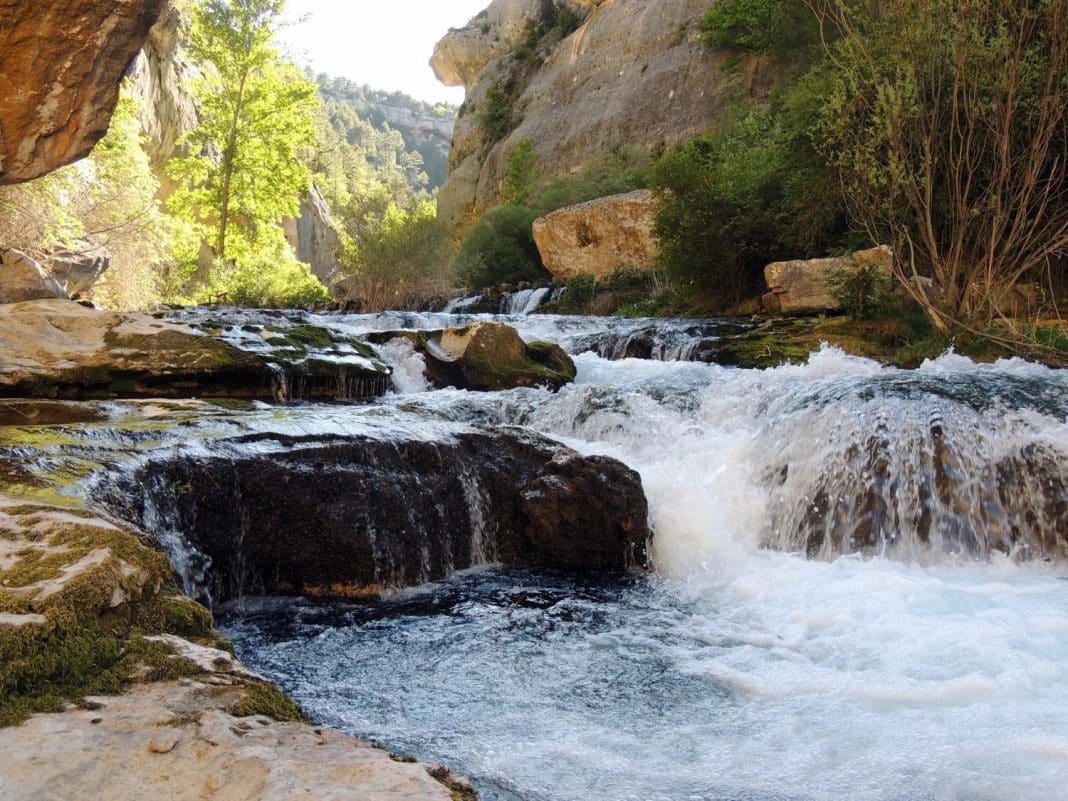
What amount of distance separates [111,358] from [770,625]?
20.6ft

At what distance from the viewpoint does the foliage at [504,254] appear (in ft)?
67.1

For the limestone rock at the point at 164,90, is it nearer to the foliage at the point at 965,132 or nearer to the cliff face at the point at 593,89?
the cliff face at the point at 593,89

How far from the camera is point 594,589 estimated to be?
174 inches

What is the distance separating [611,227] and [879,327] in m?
9.03

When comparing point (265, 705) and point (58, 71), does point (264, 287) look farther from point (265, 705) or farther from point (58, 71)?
point (265, 705)

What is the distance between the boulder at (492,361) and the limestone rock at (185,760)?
6738 millimetres

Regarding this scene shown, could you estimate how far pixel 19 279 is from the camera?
9844mm

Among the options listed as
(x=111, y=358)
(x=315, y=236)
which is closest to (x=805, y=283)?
(x=111, y=358)

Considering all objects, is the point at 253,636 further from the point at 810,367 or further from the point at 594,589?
the point at 810,367

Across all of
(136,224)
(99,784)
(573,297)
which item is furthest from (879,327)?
(136,224)

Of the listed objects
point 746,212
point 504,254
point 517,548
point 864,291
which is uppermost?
point 746,212

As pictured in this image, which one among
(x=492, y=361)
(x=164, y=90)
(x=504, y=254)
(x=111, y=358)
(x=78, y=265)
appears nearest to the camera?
(x=111, y=358)

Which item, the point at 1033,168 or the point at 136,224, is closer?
the point at 1033,168

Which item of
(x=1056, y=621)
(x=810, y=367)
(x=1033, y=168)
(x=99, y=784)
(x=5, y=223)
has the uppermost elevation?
(x=1033, y=168)
